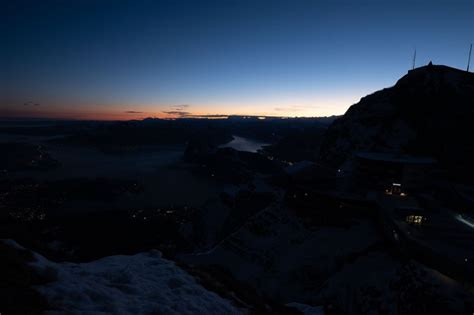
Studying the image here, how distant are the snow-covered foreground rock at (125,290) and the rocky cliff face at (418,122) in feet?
183

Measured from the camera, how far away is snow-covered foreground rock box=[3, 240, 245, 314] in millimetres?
8664

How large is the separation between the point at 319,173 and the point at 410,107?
3700 centimetres

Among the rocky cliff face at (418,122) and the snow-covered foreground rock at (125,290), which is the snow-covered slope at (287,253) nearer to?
the snow-covered foreground rock at (125,290)

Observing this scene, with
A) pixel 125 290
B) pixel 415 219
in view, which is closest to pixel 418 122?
pixel 415 219

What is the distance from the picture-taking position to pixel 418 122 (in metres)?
59.4

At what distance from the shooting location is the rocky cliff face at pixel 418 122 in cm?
5384

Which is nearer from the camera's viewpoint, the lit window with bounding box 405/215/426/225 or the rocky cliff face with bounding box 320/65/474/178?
the lit window with bounding box 405/215/426/225

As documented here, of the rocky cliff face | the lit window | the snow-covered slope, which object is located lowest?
the snow-covered slope

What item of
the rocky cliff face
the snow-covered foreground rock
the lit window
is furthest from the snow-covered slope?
the rocky cliff face

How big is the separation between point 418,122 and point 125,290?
69.4 meters

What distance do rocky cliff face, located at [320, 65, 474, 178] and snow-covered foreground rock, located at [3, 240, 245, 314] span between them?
5591cm

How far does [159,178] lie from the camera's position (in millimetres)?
168875

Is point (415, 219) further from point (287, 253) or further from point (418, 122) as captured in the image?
point (418, 122)

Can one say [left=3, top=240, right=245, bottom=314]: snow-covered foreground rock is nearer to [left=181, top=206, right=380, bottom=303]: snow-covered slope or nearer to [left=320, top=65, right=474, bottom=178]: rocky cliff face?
[left=181, top=206, right=380, bottom=303]: snow-covered slope
